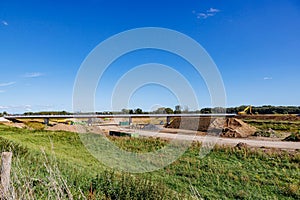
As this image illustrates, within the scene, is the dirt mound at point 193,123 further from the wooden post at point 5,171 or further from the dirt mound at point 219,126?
the wooden post at point 5,171

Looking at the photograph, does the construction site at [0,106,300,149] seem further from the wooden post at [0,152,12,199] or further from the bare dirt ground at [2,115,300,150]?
the wooden post at [0,152,12,199]

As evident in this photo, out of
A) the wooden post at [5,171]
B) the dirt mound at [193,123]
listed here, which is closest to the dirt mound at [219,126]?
the dirt mound at [193,123]

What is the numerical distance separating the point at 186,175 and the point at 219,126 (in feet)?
42.4

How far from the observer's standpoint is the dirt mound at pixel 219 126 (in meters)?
19.4

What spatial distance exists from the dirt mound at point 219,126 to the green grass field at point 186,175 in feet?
24.9

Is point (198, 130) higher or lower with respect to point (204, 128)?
lower

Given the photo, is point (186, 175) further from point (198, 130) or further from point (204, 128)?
point (204, 128)

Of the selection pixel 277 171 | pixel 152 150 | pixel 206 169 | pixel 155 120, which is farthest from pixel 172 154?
pixel 155 120

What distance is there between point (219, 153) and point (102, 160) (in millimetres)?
4686

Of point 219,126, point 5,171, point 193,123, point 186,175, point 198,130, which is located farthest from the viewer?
point 193,123

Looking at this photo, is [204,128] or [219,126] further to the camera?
[204,128]

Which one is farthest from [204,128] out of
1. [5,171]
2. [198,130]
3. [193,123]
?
[5,171]

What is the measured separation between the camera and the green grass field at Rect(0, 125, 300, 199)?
16.5 ft

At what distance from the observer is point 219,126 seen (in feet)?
69.4
